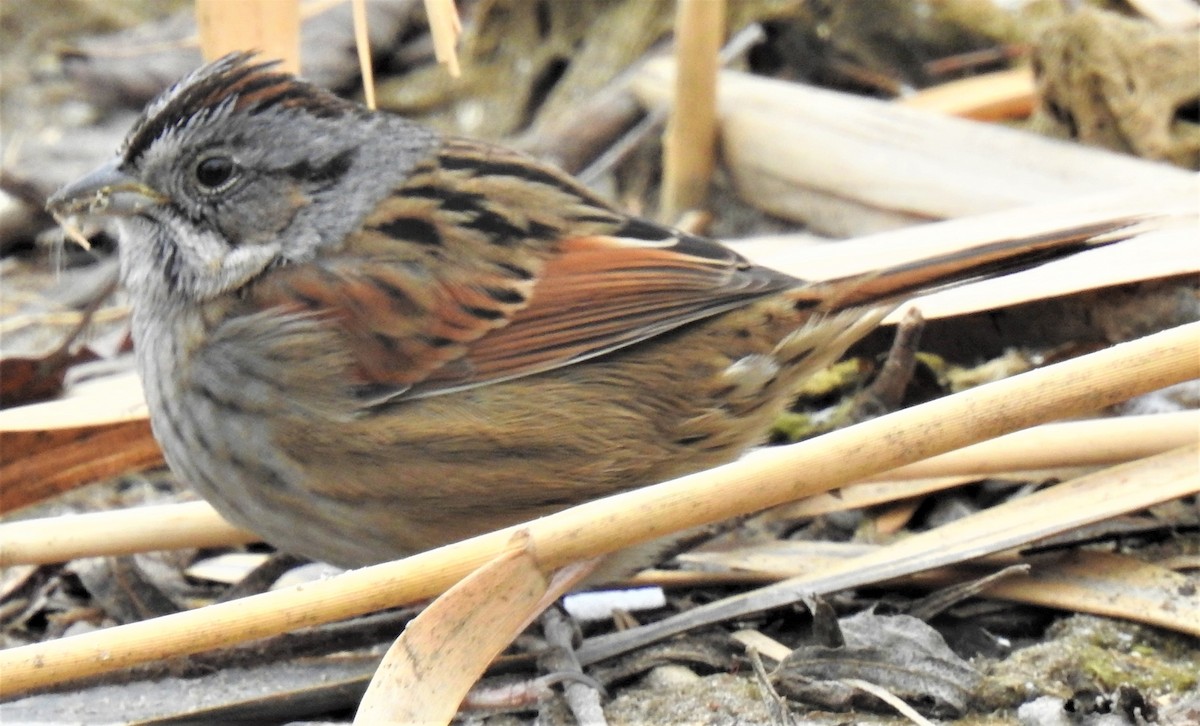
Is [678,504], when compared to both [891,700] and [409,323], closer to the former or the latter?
[891,700]

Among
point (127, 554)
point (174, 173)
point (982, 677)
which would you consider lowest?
point (982, 677)

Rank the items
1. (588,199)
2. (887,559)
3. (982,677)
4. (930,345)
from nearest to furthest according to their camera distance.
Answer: (982,677) → (887,559) → (588,199) → (930,345)

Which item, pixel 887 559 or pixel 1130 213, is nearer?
pixel 887 559

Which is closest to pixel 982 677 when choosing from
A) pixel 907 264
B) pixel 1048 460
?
pixel 1048 460

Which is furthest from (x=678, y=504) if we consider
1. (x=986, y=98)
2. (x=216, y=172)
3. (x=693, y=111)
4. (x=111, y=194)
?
(x=986, y=98)

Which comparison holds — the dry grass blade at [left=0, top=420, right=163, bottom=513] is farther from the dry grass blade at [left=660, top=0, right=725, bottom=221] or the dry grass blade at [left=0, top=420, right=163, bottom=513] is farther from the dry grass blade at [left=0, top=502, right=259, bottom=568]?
the dry grass blade at [left=660, top=0, right=725, bottom=221]

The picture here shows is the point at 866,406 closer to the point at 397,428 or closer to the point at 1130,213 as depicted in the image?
the point at 1130,213

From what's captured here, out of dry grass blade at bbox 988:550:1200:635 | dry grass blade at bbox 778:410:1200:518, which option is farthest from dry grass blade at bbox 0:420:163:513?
dry grass blade at bbox 988:550:1200:635
